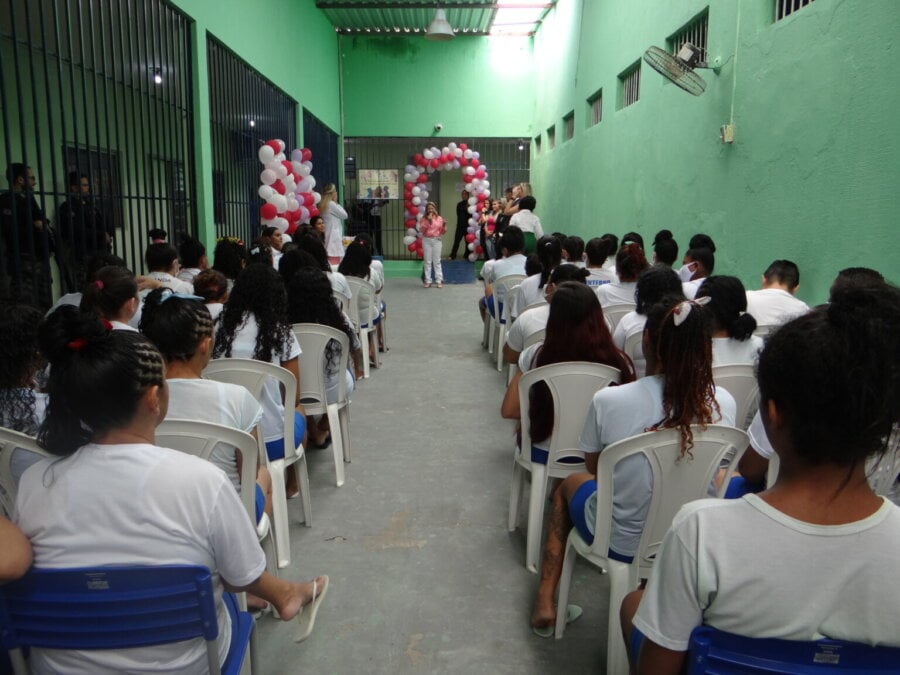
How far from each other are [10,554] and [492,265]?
5285mm

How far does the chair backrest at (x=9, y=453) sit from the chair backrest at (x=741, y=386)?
6.99 feet

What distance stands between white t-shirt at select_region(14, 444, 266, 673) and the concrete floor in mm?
851

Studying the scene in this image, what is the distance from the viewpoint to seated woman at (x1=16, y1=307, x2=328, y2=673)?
1.23 metres

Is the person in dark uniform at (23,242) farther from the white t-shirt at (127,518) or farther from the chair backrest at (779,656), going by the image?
the chair backrest at (779,656)

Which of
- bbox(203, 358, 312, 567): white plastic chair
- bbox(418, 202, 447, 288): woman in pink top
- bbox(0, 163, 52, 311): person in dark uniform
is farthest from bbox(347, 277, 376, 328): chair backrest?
bbox(418, 202, 447, 288): woman in pink top

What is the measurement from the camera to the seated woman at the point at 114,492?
1234mm

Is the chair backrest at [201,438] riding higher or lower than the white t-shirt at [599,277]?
lower

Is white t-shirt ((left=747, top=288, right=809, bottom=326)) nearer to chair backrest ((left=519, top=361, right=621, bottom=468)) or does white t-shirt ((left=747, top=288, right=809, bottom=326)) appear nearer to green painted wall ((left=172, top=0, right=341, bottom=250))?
chair backrest ((left=519, top=361, right=621, bottom=468))

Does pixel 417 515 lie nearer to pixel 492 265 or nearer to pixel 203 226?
pixel 492 265

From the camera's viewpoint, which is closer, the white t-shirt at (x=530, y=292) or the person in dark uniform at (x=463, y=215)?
the white t-shirt at (x=530, y=292)

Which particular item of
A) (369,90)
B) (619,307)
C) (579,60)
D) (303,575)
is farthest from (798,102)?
(369,90)

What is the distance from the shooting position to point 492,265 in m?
6.23

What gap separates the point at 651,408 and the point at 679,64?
12.9 ft

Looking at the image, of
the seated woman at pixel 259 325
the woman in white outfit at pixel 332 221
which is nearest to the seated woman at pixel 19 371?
the seated woman at pixel 259 325
